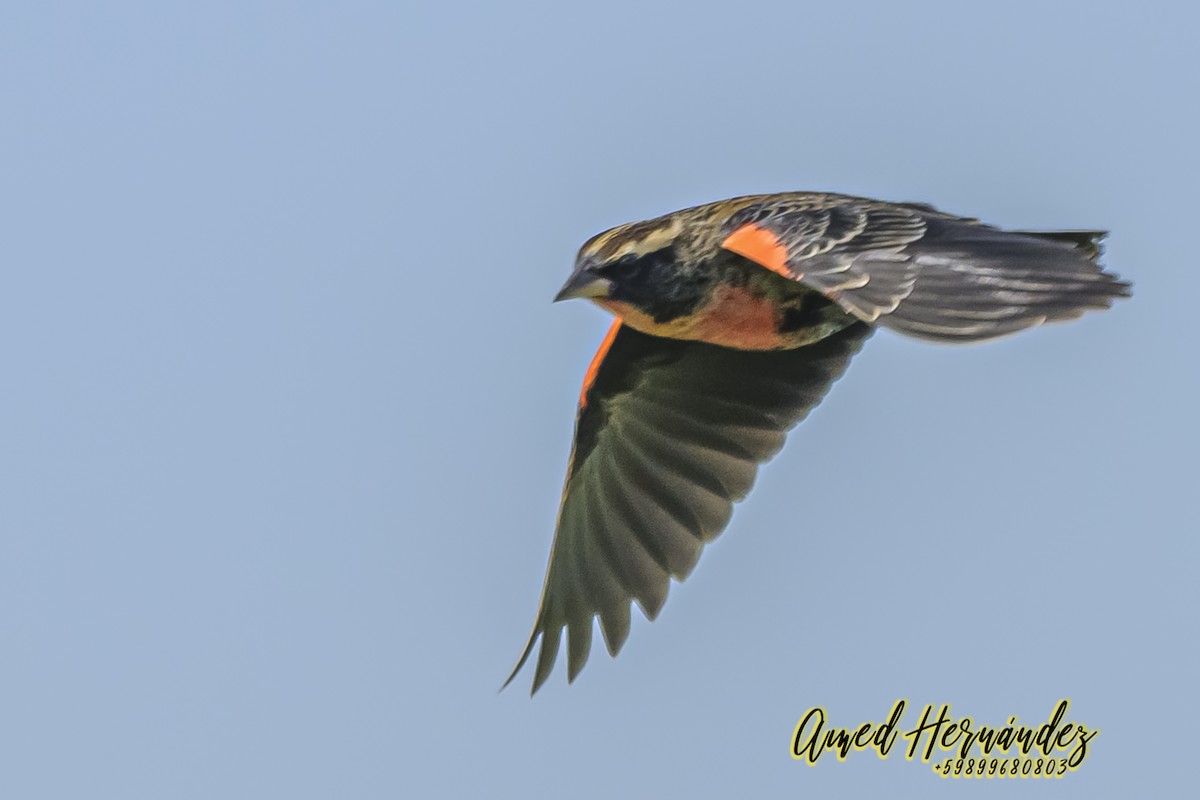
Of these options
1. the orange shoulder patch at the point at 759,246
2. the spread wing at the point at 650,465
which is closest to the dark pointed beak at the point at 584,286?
the orange shoulder patch at the point at 759,246

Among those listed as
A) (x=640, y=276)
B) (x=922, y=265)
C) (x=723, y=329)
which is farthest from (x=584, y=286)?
(x=922, y=265)

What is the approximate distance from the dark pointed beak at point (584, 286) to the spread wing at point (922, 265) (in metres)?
0.61

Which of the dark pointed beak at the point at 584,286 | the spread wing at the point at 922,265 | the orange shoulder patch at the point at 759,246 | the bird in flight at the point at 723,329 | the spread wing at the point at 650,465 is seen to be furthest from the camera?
the spread wing at the point at 650,465

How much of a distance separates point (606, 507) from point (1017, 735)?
267 centimetres

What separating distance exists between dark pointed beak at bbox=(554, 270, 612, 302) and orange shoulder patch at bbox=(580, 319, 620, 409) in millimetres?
1885

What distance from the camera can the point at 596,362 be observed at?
1071cm

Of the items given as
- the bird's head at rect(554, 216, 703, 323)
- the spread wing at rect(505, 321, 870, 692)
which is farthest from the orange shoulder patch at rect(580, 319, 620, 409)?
the bird's head at rect(554, 216, 703, 323)

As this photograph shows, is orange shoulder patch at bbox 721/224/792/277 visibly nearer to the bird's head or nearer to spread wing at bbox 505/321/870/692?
the bird's head

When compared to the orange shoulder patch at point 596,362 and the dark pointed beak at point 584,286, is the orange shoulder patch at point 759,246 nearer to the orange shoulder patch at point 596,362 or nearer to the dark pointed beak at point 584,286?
the dark pointed beak at point 584,286

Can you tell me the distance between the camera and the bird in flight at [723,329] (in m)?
7.35

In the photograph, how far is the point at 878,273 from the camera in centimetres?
756

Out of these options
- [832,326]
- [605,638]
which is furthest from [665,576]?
[832,326]

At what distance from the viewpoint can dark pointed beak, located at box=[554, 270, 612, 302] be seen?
862 centimetres

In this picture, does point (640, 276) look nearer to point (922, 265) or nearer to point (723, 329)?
point (723, 329)
